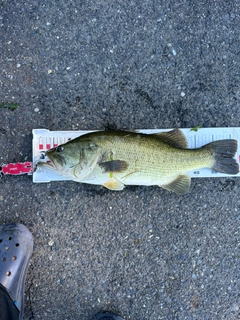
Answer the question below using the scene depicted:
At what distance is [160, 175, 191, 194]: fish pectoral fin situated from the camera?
2.88 meters

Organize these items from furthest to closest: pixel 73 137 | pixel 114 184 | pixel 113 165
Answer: pixel 73 137
pixel 114 184
pixel 113 165

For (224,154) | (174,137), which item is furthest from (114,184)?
(224,154)

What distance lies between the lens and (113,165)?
2654mm

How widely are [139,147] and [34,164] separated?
40.2 inches

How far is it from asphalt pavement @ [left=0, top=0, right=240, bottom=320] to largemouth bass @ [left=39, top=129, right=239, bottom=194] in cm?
29

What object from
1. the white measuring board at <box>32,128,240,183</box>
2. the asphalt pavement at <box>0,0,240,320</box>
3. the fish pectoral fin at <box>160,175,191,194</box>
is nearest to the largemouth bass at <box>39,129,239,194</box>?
the fish pectoral fin at <box>160,175,191,194</box>

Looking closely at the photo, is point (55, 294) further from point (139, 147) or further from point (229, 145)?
point (229, 145)

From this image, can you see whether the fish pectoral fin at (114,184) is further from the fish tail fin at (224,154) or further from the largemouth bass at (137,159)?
the fish tail fin at (224,154)

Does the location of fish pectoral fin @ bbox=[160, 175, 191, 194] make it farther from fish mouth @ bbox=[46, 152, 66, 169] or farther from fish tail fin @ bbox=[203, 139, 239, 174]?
fish mouth @ bbox=[46, 152, 66, 169]

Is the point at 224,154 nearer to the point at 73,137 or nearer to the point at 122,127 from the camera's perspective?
the point at 122,127

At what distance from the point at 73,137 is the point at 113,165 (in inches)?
23.5

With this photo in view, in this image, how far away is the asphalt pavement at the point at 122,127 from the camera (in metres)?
3.09

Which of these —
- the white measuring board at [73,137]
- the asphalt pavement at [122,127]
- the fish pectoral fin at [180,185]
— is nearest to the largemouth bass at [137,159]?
the fish pectoral fin at [180,185]

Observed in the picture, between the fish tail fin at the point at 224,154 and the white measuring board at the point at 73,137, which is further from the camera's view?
the white measuring board at the point at 73,137
